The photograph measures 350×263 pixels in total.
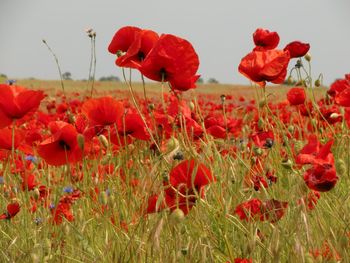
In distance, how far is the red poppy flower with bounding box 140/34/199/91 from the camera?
1549mm

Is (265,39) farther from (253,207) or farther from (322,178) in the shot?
(322,178)

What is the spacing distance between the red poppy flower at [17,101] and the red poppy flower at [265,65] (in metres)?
0.70

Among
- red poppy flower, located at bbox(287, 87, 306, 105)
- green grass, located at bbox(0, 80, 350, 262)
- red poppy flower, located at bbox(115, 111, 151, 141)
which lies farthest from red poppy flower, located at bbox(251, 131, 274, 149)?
red poppy flower, located at bbox(287, 87, 306, 105)

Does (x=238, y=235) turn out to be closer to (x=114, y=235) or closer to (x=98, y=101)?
(x=114, y=235)

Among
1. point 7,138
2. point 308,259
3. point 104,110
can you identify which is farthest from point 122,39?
point 308,259

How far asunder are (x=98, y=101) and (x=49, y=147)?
25cm

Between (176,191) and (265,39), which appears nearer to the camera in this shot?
(176,191)

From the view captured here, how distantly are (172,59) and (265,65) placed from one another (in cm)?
46

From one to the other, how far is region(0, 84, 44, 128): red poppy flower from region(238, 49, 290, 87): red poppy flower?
70 cm

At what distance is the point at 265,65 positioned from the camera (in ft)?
6.22

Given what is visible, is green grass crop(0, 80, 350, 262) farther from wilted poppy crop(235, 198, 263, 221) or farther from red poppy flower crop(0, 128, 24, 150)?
red poppy flower crop(0, 128, 24, 150)

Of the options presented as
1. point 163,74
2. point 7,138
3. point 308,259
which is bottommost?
point 308,259

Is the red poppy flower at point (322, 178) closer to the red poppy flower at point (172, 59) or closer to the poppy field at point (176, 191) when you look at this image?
the poppy field at point (176, 191)

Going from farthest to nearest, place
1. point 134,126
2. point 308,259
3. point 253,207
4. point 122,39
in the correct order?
point 134,126, point 122,39, point 253,207, point 308,259
